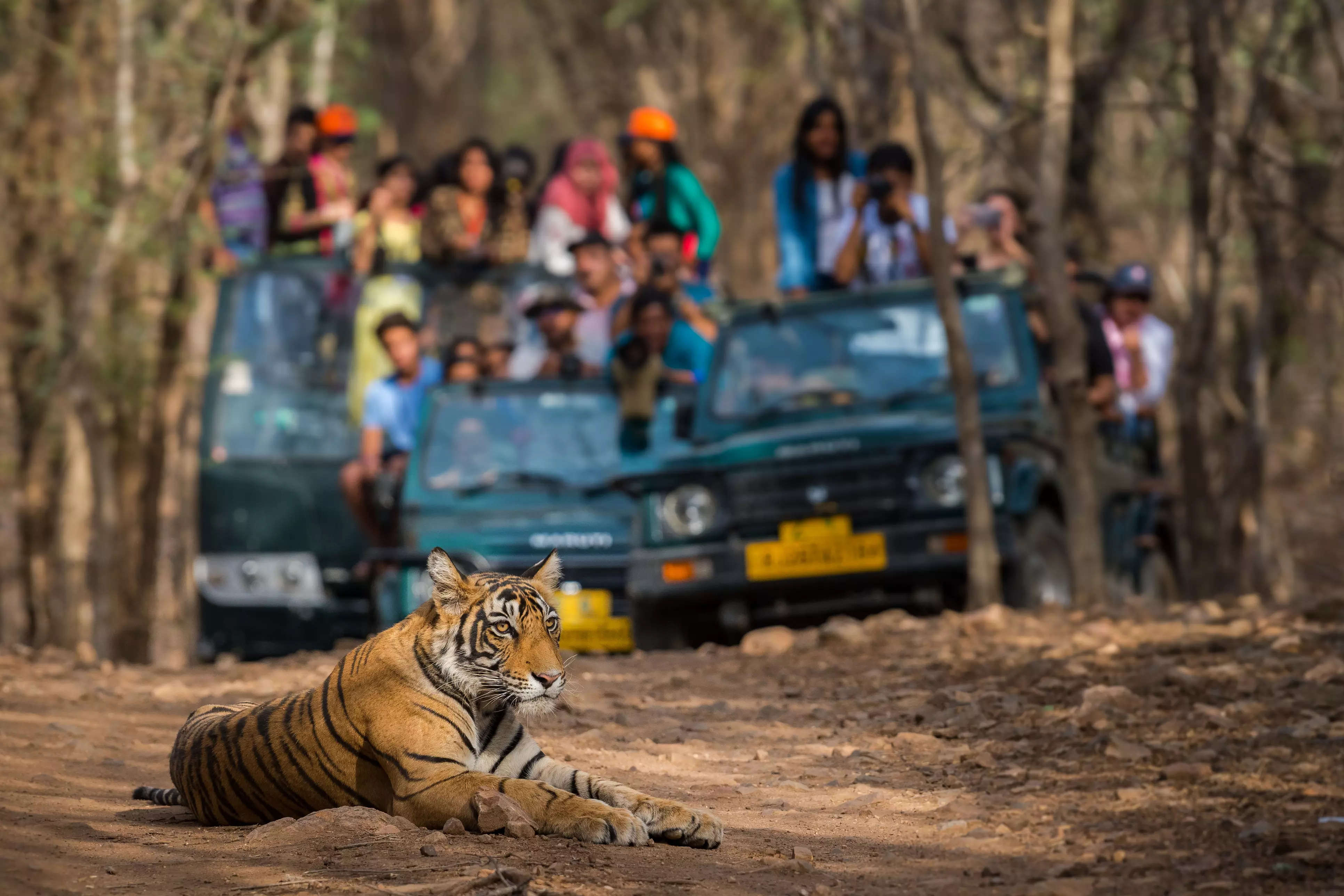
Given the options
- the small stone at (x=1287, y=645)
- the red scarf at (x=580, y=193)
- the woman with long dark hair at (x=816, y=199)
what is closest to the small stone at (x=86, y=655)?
the red scarf at (x=580, y=193)

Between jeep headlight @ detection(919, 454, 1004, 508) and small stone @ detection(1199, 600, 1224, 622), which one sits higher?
jeep headlight @ detection(919, 454, 1004, 508)

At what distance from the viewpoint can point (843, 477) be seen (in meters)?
9.70

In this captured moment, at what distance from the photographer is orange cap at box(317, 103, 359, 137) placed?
47.9 ft

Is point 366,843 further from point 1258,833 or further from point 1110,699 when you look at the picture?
point 1110,699

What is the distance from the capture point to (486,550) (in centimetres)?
1120

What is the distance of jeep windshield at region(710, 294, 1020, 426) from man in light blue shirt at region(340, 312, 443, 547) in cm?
268

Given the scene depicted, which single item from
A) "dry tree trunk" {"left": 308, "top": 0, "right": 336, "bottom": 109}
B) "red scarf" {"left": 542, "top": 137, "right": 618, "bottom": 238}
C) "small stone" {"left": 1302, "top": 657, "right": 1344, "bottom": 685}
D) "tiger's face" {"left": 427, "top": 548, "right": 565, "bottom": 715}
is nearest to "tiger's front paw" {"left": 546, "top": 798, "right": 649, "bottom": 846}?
"tiger's face" {"left": 427, "top": 548, "right": 565, "bottom": 715}

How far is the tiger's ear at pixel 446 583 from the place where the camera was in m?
5.26

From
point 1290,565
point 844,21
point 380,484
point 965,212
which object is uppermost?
point 844,21

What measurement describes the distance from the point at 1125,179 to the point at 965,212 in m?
9.55

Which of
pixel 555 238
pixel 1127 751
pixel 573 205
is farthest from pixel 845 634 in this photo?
pixel 573 205

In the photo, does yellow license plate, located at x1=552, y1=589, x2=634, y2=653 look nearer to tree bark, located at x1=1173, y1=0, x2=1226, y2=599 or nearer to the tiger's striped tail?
the tiger's striped tail

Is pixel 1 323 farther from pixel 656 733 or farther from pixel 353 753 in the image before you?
pixel 353 753

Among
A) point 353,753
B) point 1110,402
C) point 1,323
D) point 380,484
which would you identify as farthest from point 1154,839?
point 1,323
